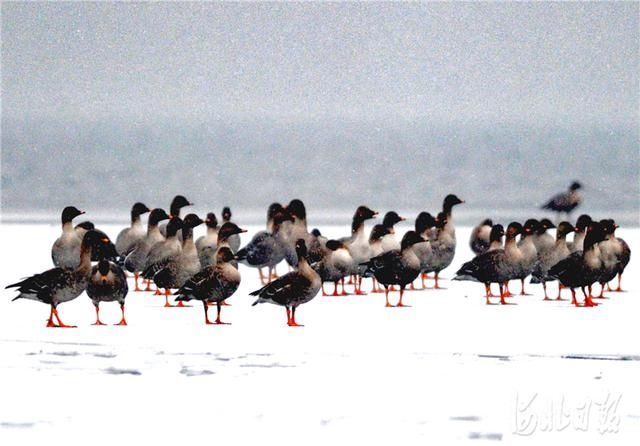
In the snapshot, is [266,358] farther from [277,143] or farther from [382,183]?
[277,143]

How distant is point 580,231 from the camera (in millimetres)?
15984

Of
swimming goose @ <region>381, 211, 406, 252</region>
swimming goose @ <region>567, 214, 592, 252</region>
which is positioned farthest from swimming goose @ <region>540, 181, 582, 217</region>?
swimming goose @ <region>381, 211, 406, 252</region>

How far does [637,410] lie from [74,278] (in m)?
5.43

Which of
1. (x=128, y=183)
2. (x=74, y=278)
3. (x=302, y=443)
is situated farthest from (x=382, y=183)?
(x=302, y=443)

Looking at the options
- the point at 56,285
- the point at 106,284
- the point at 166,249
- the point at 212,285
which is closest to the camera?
the point at 56,285

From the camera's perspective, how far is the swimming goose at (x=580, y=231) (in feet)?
51.7

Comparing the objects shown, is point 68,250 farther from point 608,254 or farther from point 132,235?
point 608,254

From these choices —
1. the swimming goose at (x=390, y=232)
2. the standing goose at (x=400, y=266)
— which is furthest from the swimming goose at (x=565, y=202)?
the standing goose at (x=400, y=266)

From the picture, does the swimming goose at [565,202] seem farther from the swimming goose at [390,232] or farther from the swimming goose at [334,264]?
the swimming goose at [334,264]

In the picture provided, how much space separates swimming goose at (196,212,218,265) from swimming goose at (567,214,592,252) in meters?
4.03

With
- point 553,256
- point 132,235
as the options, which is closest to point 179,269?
point 132,235

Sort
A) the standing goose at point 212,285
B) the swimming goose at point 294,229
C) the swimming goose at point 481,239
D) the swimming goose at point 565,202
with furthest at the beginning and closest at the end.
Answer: the swimming goose at point 565,202 < the swimming goose at point 481,239 < the swimming goose at point 294,229 < the standing goose at point 212,285

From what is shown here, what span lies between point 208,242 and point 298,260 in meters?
3.24

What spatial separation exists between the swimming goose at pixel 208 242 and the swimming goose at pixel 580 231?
4.03 metres
